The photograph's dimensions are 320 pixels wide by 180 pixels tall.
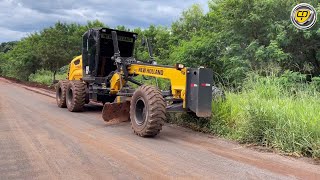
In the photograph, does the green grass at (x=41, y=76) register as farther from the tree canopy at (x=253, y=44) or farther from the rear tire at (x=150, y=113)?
the rear tire at (x=150, y=113)

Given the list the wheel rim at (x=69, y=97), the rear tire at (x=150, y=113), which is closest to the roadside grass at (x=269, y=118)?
the rear tire at (x=150, y=113)

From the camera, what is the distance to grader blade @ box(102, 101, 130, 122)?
382 inches

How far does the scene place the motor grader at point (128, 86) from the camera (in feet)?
26.3

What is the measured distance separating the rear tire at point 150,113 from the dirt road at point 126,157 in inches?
7.4

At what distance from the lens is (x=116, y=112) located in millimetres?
9898

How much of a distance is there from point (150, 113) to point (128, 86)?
3.05 meters

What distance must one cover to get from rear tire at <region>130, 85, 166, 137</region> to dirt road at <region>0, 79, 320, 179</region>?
19cm

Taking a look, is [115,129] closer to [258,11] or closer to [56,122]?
[56,122]

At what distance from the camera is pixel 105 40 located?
12086mm

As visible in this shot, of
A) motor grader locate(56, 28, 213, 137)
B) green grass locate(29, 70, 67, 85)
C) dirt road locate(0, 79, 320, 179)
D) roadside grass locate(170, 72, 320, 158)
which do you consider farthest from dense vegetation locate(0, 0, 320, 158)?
green grass locate(29, 70, 67, 85)

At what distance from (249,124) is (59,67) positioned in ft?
96.1

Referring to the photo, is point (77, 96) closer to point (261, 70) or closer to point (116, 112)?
point (116, 112)

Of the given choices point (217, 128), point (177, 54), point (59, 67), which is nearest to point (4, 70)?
point (59, 67)

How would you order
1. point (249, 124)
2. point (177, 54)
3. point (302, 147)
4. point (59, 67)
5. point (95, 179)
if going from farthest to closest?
point (59, 67) → point (177, 54) → point (249, 124) → point (302, 147) → point (95, 179)
